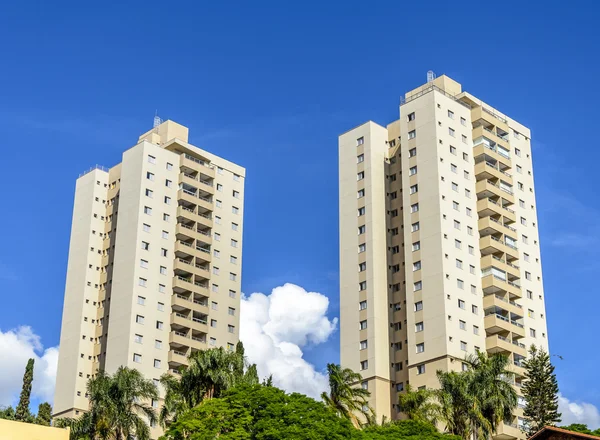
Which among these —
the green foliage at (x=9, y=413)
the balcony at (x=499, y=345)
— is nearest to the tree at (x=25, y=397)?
the green foliage at (x=9, y=413)

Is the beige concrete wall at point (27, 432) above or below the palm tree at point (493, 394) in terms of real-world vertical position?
below

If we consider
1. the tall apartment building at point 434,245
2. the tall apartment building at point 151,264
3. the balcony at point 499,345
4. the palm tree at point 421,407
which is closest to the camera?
the palm tree at point 421,407

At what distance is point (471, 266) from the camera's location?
109m

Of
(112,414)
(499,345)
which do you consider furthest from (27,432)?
(499,345)

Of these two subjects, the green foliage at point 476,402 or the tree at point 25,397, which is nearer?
the green foliage at point 476,402

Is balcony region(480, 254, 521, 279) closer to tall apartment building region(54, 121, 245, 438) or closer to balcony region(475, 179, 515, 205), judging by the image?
balcony region(475, 179, 515, 205)

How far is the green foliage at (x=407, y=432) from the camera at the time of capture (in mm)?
73688

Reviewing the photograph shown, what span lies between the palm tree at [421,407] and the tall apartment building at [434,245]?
14483 millimetres

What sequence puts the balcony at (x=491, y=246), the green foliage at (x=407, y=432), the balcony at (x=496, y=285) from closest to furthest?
the green foliage at (x=407, y=432) < the balcony at (x=496, y=285) < the balcony at (x=491, y=246)

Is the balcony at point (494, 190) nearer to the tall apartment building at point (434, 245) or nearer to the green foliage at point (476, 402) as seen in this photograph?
the tall apartment building at point (434, 245)

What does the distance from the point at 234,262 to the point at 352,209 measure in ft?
67.3

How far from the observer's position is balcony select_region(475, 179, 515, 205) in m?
114

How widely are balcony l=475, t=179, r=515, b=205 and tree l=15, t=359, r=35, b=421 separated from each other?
5487 centimetres

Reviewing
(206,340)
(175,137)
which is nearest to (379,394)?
(206,340)
